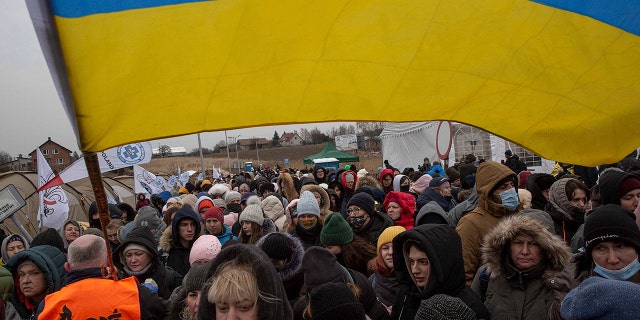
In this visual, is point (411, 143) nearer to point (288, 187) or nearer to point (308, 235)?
point (288, 187)

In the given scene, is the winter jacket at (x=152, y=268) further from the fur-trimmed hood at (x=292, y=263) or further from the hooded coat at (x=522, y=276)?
the hooded coat at (x=522, y=276)

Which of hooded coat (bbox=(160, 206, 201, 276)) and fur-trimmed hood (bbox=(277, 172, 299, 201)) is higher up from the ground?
fur-trimmed hood (bbox=(277, 172, 299, 201))

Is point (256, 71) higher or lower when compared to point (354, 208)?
higher

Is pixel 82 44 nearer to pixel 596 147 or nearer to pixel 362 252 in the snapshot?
pixel 596 147

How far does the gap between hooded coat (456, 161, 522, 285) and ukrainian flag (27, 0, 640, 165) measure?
4.21 feet

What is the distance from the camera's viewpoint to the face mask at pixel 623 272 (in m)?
2.80

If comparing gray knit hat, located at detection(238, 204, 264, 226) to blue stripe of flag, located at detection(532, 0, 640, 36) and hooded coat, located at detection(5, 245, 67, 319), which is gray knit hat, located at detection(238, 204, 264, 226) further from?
blue stripe of flag, located at detection(532, 0, 640, 36)

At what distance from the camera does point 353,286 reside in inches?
128

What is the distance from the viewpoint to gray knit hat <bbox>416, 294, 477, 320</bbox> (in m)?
2.39

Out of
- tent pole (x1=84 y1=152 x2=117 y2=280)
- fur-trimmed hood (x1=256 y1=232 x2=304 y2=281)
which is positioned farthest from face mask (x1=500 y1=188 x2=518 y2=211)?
tent pole (x1=84 y1=152 x2=117 y2=280)

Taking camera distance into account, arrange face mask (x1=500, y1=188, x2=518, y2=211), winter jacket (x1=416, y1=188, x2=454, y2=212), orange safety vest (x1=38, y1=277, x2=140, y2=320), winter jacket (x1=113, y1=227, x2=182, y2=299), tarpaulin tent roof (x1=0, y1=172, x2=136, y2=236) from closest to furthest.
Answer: orange safety vest (x1=38, y1=277, x2=140, y2=320), face mask (x1=500, y1=188, x2=518, y2=211), winter jacket (x1=113, y1=227, x2=182, y2=299), winter jacket (x1=416, y1=188, x2=454, y2=212), tarpaulin tent roof (x1=0, y1=172, x2=136, y2=236)

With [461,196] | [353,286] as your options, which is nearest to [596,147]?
[353,286]

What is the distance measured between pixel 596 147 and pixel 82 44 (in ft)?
8.42

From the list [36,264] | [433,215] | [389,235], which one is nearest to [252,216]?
[389,235]
